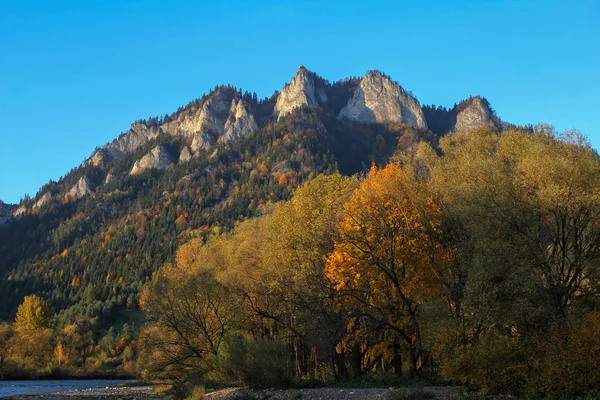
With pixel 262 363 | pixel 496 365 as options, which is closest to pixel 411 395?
pixel 496 365

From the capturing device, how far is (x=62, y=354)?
9875cm

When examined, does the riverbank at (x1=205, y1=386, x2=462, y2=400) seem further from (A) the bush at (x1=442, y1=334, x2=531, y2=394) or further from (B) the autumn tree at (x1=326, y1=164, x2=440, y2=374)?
(B) the autumn tree at (x1=326, y1=164, x2=440, y2=374)

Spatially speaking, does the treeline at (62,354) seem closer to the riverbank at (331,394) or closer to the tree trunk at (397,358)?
the riverbank at (331,394)

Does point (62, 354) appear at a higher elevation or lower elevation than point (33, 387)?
higher

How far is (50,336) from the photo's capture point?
101 meters

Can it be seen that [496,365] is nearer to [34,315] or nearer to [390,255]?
[390,255]

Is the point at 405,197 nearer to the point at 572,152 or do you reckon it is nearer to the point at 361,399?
the point at 572,152

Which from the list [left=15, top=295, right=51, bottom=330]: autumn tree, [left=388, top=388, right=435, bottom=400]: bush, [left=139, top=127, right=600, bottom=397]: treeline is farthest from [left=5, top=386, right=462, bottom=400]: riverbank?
[left=15, top=295, right=51, bottom=330]: autumn tree

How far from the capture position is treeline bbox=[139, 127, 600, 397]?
80.0ft

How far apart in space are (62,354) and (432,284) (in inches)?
3508

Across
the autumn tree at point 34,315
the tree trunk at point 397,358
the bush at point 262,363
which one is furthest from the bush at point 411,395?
the autumn tree at point 34,315

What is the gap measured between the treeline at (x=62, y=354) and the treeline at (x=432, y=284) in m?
55.9

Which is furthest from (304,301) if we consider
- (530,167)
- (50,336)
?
(50,336)

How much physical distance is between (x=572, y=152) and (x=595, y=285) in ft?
25.6
